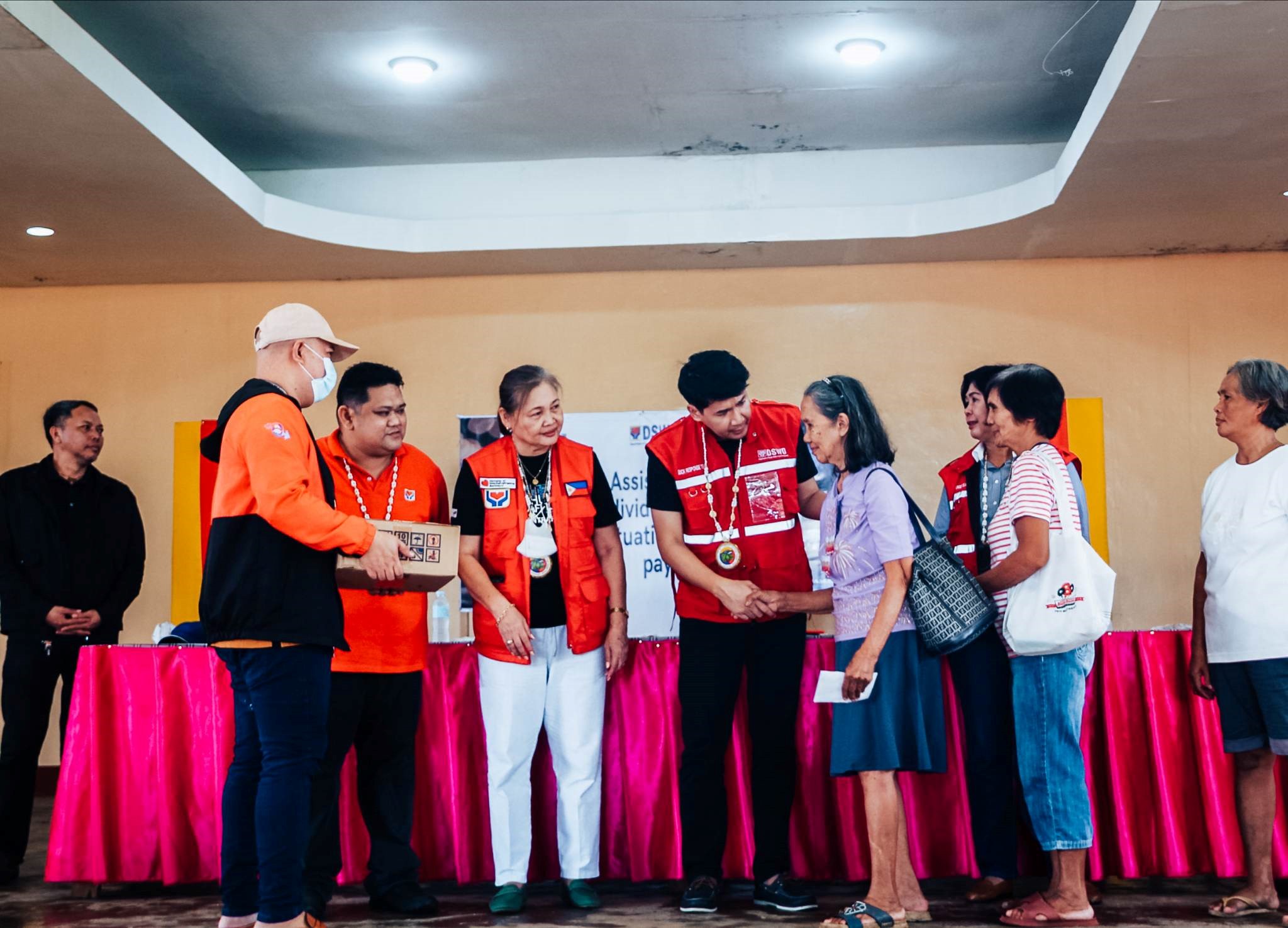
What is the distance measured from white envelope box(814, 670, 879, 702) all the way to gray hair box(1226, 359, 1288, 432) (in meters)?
1.29

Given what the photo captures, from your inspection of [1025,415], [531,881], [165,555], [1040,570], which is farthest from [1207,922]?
[165,555]

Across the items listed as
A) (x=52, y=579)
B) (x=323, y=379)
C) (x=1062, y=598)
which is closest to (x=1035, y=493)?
(x=1062, y=598)

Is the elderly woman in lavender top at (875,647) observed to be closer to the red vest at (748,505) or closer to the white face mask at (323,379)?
the red vest at (748,505)

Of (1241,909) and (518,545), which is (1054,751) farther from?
(518,545)

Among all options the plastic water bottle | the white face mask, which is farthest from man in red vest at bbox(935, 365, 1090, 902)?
the plastic water bottle

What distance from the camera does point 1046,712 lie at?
9.73ft

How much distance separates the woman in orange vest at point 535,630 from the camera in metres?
3.29

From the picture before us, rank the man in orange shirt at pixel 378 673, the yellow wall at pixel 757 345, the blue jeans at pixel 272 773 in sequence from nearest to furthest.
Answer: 1. the blue jeans at pixel 272 773
2. the man in orange shirt at pixel 378 673
3. the yellow wall at pixel 757 345

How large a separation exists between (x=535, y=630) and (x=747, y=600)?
0.65 metres

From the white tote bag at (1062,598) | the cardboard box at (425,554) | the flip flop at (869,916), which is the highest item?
the cardboard box at (425,554)

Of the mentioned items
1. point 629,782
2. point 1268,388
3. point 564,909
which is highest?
point 1268,388

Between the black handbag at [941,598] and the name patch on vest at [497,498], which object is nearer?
the black handbag at [941,598]

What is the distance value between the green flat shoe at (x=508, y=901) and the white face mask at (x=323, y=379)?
1503 millimetres

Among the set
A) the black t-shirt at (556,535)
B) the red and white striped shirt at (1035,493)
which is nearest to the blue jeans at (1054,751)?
A: the red and white striped shirt at (1035,493)
